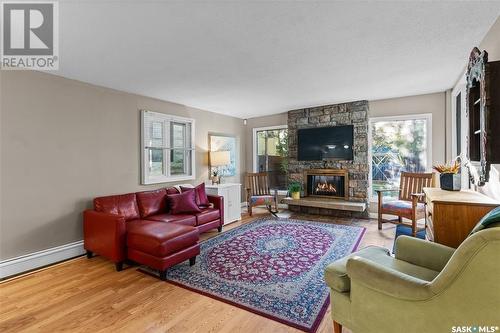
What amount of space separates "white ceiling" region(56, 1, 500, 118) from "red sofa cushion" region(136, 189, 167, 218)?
65.3 inches

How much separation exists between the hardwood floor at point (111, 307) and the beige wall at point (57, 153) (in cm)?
61

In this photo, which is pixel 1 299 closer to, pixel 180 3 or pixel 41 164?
pixel 41 164

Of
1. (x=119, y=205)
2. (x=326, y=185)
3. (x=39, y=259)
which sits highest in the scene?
(x=326, y=185)

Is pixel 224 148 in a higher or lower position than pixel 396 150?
higher

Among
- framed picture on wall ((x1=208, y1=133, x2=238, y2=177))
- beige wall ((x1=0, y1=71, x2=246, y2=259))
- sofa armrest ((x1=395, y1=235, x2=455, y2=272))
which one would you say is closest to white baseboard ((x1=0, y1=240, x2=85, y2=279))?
beige wall ((x1=0, y1=71, x2=246, y2=259))

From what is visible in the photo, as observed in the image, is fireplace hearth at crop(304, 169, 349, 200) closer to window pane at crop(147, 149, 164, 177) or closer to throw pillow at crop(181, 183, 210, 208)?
throw pillow at crop(181, 183, 210, 208)

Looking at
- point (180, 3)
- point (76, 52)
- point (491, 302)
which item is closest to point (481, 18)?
point (491, 302)

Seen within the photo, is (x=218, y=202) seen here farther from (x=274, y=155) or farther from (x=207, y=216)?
(x=274, y=155)

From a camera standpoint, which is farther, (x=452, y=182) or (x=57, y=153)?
(x=57, y=153)

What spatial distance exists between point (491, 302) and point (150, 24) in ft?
8.97

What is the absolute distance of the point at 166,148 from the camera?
4.54m

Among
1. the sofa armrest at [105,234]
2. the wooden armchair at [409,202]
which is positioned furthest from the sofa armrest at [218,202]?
the wooden armchair at [409,202]

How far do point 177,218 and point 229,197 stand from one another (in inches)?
57.1

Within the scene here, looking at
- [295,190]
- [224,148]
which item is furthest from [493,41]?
[224,148]
